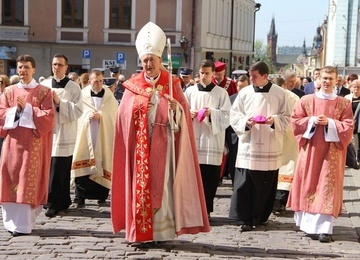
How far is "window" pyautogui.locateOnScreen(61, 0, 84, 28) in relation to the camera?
30.8 meters

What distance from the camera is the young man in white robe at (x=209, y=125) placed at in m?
9.12

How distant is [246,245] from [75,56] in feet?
77.6

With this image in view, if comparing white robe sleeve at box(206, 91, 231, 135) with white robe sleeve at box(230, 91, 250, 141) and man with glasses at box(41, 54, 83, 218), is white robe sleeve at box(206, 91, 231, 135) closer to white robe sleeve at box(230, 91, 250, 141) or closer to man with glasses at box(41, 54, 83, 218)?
white robe sleeve at box(230, 91, 250, 141)

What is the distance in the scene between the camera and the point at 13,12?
3052cm

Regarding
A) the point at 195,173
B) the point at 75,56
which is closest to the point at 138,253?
the point at 195,173

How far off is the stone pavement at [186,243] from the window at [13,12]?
881 inches

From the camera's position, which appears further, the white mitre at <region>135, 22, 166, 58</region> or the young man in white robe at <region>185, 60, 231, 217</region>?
the young man in white robe at <region>185, 60, 231, 217</region>

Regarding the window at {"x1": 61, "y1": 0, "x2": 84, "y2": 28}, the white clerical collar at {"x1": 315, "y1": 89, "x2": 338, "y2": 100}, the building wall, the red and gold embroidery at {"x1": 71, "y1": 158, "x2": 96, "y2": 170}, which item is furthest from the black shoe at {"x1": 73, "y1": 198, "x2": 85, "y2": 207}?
the building wall

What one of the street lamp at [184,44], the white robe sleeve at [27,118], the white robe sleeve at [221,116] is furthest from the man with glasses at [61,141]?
the street lamp at [184,44]

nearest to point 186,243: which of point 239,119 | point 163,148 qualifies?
point 163,148

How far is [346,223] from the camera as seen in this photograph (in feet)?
30.0

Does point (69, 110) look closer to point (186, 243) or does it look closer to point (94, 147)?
point (94, 147)

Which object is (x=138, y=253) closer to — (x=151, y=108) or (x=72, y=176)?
(x=151, y=108)

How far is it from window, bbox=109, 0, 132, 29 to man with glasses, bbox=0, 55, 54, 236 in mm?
22942
